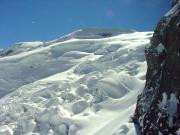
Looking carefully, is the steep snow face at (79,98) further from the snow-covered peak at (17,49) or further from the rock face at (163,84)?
the snow-covered peak at (17,49)

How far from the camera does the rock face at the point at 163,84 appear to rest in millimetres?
8539

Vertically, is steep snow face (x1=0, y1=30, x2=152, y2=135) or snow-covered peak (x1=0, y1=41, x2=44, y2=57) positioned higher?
snow-covered peak (x1=0, y1=41, x2=44, y2=57)

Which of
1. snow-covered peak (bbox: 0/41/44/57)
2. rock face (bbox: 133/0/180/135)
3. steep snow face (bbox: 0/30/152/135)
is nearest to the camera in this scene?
rock face (bbox: 133/0/180/135)

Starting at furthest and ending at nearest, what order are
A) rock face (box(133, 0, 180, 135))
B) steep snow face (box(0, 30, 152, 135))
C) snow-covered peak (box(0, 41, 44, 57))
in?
snow-covered peak (box(0, 41, 44, 57)) < steep snow face (box(0, 30, 152, 135)) < rock face (box(133, 0, 180, 135))

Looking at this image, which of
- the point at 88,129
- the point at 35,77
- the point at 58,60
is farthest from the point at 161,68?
the point at 58,60

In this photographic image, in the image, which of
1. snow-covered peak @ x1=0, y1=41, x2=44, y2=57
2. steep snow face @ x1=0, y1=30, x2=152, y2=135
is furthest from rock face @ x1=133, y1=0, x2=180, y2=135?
snow-covered peak @ x1=0, y1=41, x2=44, y2=57

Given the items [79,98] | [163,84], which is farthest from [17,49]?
[163,84]

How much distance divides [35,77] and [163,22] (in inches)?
527

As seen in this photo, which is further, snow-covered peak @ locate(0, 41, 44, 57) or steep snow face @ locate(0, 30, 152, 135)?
snow-covered peak @ locate(0, 41, 44, 57)

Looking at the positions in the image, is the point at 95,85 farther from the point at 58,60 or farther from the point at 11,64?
the point at 11,64

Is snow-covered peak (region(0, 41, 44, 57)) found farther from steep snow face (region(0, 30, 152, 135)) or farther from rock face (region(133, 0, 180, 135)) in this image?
rock face (region(133, 0, 180, 135))

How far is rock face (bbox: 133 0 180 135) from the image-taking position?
8539 millimetres

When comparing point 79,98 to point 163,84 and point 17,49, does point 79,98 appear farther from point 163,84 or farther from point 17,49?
point 17,49

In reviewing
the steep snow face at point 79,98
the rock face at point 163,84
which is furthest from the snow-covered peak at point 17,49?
the rock face at point 163,84
